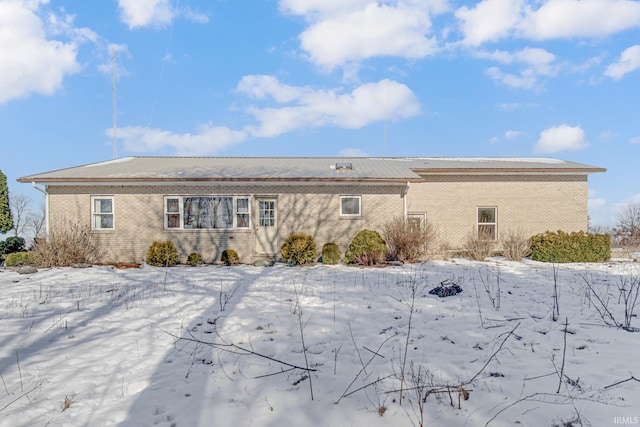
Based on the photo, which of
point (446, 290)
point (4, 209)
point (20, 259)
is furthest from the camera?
point (4, 209)

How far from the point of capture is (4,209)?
14477mm

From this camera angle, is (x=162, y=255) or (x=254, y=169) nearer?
(x=162, y=255)

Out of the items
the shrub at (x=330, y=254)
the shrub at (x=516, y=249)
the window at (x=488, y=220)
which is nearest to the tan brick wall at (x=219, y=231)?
the shrub at (x=330, y=254)

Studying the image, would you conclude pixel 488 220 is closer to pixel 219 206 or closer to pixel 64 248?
pixel 219 206

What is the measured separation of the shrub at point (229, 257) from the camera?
12859 millimetres

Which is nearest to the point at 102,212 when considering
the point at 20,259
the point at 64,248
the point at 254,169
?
the point at 64,248

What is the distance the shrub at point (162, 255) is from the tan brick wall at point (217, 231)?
0.90 meters

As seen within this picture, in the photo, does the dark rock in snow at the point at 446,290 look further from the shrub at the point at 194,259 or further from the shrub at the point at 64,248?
the shrub at the point at 64,248

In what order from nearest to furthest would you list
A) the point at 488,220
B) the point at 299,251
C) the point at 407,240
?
the point at 407,240, the point at 299,251, the point at 488,220

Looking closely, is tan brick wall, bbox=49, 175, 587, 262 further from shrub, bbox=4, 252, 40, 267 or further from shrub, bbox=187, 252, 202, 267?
shrub, bbox=4, 252, 40, 267

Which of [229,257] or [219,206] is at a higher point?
[219,206]

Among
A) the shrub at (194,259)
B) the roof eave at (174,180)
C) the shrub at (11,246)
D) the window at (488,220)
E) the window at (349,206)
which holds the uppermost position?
the roof eave at (174,180)

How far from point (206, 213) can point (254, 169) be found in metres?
2.97

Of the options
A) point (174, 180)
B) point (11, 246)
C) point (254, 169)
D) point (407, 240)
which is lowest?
point (11, 246)
